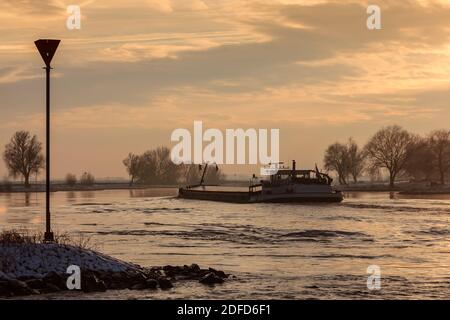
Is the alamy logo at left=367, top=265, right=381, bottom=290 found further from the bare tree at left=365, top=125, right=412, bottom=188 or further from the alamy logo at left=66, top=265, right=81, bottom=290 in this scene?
the bare tree at left=365, top=125, right=412, bottom=188

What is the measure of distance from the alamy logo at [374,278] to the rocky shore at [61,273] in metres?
5.70

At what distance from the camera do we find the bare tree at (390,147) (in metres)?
186

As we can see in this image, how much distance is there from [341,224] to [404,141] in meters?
127

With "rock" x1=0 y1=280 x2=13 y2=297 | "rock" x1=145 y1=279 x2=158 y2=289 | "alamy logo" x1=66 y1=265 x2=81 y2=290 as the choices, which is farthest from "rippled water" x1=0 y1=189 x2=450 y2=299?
"rock" x1=0 y1=280 x2=13 y2=297

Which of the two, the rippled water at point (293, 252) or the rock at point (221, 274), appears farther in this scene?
the rock at point (221, 274)

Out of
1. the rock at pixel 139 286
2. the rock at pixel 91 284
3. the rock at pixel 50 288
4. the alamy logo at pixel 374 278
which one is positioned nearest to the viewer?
the rock at pixel 50 288

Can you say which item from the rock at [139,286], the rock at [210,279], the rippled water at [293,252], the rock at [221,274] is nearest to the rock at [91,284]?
the rippled water at [293,252]

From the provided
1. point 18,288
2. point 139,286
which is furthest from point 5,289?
point 139,286

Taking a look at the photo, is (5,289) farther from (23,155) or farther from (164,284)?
(23,155)

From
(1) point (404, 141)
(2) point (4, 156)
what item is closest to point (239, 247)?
(1) point (404, 141)

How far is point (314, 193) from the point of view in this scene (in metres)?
125

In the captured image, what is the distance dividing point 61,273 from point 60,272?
7 centimetres

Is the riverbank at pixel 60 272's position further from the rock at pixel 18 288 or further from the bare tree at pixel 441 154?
the bare tree at pixel 441 154

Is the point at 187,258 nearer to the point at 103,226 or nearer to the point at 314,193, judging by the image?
the point at 103,226
